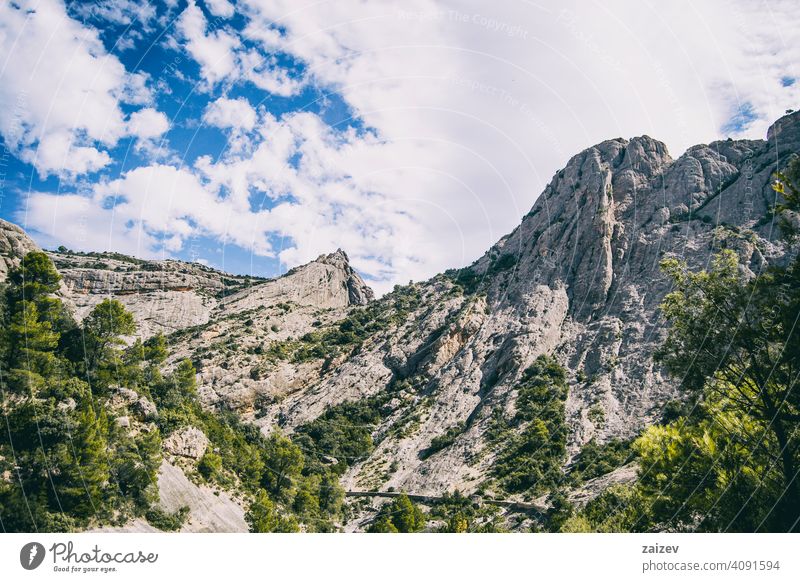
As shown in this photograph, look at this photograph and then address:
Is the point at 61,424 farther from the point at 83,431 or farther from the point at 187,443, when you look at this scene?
the point at 187,443

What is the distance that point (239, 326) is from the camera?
10094 centimetres

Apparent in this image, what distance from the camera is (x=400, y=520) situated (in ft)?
142

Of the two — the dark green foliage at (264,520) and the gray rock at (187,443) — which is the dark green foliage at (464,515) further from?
the gray rock at (187,443)

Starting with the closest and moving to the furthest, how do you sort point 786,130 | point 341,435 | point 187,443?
point 187,443, point 341,435, point 786,130

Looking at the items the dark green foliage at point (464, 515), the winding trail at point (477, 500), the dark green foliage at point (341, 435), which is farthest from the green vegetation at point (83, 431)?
the dark green foliage at point (341, 435)

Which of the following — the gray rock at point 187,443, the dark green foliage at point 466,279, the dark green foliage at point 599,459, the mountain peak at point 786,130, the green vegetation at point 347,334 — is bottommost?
the dark green foliage at point 599,459

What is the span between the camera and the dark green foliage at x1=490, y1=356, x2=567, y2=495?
46594mm

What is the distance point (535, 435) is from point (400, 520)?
63.6 feet

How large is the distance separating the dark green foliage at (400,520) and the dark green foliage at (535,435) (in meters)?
10.4

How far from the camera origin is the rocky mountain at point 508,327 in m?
57.3

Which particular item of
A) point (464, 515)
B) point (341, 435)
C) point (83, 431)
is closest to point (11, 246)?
point (83, 431)

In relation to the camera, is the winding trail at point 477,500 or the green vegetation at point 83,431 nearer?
the green vegetation at point 83,431

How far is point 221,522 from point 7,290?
78.8 feet
